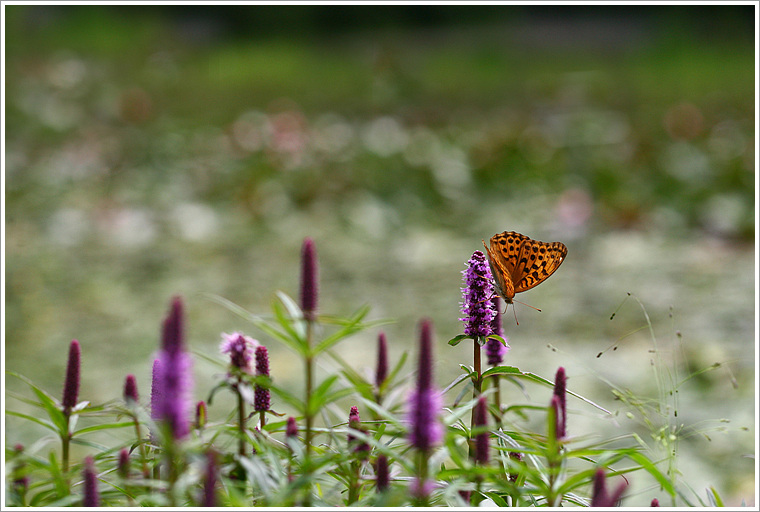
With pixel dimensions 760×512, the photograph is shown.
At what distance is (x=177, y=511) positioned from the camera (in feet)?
1.79

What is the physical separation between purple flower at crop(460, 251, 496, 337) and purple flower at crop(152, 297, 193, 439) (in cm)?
28

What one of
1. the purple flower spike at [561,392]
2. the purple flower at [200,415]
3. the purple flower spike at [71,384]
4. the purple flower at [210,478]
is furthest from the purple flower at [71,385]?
the purple flower spike at [561,392]

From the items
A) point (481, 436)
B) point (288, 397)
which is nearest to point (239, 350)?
point (288, 397)

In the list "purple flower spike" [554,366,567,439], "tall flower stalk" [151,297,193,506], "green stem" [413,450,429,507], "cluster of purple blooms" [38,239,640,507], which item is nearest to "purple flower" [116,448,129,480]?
"cluster of purple blooms" [38,239,640,507]

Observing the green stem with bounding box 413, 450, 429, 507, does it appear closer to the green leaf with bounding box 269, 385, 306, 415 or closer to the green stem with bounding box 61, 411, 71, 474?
the green leaf with bounding box 269, 385, 306, 415

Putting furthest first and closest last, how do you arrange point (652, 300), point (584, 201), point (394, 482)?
1. point (584, 201)
2. point (652, 300)
3. point (394, 482)

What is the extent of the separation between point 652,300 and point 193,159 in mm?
2561

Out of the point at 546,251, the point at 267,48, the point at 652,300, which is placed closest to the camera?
the point at 546,251

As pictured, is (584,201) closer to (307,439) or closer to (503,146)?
(503,146)

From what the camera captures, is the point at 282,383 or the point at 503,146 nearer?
the point at 282,383

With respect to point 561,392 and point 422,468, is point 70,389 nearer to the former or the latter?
point 422,468

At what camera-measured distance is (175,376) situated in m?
0.47

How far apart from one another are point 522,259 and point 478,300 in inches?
8.0

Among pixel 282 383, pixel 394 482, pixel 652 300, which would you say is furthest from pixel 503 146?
pixel 394 482
